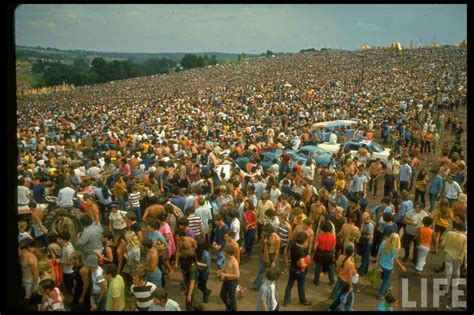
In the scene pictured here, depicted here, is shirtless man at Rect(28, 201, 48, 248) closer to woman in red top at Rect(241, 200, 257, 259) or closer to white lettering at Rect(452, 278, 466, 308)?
woman in red top at Rect(241, 200, 257, 259)

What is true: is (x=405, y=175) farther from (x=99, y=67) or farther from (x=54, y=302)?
(x=99, y=67)

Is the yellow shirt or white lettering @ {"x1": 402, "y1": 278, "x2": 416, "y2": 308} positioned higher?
the yellow shirt

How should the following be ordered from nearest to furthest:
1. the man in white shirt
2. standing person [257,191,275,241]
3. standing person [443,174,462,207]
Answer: standing person [257,191,275,241], the man in white shirt, standing person [443,174,462,207]

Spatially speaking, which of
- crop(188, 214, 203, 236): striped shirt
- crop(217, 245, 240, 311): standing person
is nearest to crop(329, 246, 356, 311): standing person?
crop(217, 245, 240, 311): standing person

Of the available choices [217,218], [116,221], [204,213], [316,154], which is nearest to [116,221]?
[116,221]

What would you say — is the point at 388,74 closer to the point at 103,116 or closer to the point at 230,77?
the point at 230,77

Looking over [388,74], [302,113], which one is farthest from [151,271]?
[388,74]

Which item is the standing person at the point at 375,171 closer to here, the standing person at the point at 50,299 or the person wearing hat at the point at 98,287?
the person wearing hat at the point at 98,287

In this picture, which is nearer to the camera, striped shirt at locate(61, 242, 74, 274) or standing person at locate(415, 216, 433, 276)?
striped shirt at locate(61, 242, 74, 274)
